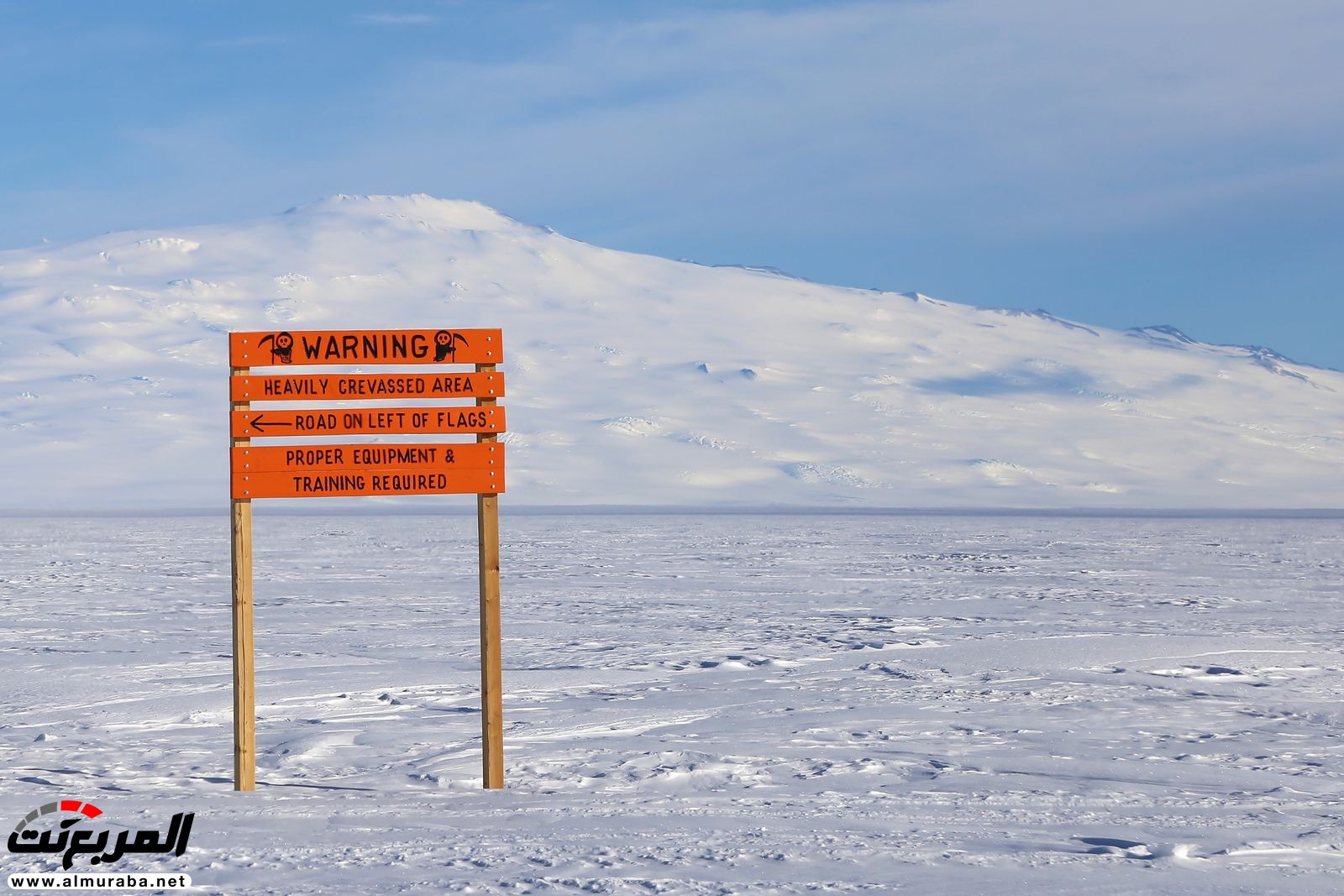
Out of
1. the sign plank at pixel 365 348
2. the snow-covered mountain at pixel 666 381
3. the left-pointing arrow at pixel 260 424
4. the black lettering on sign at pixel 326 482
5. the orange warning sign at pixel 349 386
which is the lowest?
the black lettering on sign at pixel 326 482

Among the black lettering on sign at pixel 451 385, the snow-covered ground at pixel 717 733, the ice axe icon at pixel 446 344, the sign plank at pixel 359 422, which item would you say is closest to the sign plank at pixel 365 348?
the ice axe icon at pixel 446 344

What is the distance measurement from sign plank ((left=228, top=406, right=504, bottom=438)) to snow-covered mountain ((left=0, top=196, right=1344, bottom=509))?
7205 centimetres

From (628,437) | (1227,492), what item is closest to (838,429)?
(628,437)

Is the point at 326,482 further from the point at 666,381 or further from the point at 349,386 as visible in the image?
the point at 666,381

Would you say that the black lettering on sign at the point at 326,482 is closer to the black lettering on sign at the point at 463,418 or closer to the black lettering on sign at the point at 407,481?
the black lettering on sign at the point at 407,481

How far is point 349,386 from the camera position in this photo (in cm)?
719

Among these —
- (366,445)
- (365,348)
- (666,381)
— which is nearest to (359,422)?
(366,445)

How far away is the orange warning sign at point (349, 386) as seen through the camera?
717 cm

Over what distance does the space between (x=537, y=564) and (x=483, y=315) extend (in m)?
101

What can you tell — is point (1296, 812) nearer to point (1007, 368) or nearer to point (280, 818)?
point (280, 818)

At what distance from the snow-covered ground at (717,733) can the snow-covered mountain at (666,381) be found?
64.8m

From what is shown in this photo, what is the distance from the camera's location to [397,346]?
721cm

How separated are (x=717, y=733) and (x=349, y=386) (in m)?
3.04

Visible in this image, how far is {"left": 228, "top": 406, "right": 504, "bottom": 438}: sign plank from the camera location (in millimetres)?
7168
